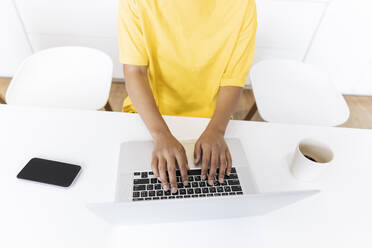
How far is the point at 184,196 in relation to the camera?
615mm

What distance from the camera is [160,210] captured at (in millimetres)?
473

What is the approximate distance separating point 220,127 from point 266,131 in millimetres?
178

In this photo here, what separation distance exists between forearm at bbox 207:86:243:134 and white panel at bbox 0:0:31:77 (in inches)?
67.2

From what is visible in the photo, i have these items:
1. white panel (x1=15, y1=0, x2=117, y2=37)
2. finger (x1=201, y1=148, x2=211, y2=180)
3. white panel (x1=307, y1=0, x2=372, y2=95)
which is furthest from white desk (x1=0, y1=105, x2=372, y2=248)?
white panel (x1=307, y1=0, x2=372, y2=95)

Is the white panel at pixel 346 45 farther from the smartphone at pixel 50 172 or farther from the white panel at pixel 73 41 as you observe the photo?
the smartphone at pixel 50 172

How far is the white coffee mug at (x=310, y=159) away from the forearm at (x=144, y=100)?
402 millimetres

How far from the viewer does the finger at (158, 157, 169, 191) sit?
618mm

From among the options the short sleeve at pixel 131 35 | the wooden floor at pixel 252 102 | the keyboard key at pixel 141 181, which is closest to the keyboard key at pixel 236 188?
the keyboard key at pixel 141 181

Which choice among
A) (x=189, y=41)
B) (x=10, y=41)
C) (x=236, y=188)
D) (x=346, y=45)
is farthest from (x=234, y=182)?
(x=10, y=41)

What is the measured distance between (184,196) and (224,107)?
0.39m

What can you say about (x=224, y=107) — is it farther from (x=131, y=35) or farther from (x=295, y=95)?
(x=295, y=95)

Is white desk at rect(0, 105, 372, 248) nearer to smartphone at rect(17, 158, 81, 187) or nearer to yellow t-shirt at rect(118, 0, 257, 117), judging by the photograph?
smartphone at rect(17, 158, 81, 187)

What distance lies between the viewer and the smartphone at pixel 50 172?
63cm

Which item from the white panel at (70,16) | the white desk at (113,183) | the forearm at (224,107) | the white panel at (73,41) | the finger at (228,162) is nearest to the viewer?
the white desk at (113,183)
